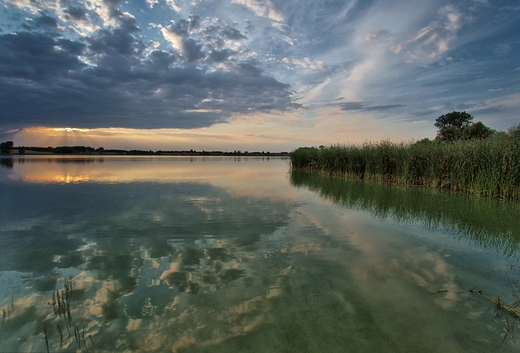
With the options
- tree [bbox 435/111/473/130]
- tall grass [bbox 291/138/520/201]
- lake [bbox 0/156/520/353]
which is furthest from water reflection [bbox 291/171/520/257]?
tree [bbox 435/111/473/130]

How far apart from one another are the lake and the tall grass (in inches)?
163

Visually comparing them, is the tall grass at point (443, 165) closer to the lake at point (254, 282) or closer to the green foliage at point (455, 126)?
the lake at point (254, 282)

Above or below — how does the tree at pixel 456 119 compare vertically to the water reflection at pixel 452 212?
above

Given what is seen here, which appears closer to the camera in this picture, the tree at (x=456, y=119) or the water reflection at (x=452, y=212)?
the water reflection at (x=452, y=212)

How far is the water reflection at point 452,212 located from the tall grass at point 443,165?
3.32ft

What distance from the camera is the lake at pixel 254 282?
2.52m

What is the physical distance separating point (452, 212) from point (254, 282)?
7471 millimetres

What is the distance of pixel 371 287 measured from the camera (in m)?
Answer: 3.53

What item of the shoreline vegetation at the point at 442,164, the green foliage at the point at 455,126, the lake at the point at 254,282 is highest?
the green foliage at the point at 455,126

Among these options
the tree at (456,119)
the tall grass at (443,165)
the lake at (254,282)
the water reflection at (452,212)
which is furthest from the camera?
the tree at (456,119)

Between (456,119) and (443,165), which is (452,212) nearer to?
(443,165)

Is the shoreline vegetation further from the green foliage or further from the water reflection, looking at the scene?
the green foliage

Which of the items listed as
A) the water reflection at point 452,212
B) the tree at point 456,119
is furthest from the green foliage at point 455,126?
the water reflection at point 452,212

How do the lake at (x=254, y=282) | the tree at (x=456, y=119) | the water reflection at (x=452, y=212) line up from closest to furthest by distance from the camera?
the lake at (x=254, y=282) < the water reflection at (x=452, y=212) < the tree at (x=456, y=119)
